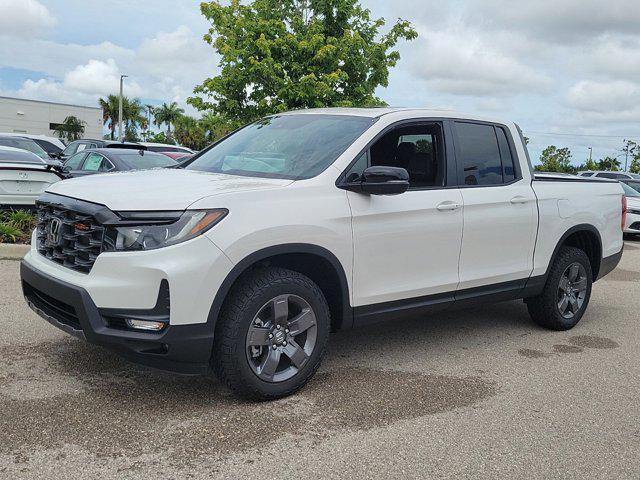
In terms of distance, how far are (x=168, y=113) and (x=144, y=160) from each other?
82532mm

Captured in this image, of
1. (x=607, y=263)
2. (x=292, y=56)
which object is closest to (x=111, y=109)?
(x=292, y=56)

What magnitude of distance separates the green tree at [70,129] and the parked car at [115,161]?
53696 millimetres

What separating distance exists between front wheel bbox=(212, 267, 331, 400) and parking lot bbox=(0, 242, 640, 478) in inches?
6.9

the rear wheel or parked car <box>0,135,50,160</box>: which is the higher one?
parked car <box>0,135,50,160</box>

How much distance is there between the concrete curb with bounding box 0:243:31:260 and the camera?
837 cm

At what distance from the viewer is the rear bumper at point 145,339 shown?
→ 3.51 metres

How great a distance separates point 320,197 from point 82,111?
6653cm

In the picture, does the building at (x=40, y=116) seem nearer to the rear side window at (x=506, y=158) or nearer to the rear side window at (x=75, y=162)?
the rear side window at (x=75, y=162)

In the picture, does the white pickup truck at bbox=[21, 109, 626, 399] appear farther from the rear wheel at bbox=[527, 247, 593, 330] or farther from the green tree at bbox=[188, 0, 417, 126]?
the green tree at bbox=[188, 0, 417, 126]

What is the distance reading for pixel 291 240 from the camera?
3.89 metres

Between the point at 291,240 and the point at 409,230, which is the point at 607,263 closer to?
the point at 409,230

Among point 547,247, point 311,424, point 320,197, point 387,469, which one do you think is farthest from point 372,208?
point 547,247

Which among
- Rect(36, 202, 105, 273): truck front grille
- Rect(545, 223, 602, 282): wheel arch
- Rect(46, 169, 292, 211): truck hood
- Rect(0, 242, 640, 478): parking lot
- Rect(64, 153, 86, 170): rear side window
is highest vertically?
Rect(64, 153, 86, 170): rear side window

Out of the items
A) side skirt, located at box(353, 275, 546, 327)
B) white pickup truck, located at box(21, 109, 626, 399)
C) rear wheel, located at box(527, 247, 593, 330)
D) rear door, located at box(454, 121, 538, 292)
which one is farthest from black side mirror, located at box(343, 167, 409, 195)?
rear wheel, located at box(527, 247, 593, 330)
